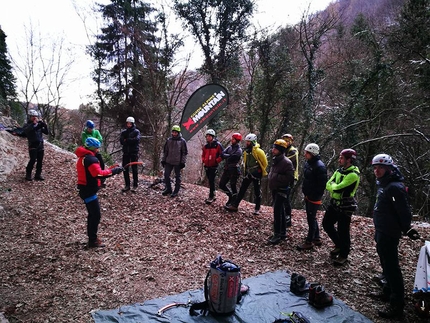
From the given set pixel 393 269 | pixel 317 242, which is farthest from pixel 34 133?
pixel 393 269

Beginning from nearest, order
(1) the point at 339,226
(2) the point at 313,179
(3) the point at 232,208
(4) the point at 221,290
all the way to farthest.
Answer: (4) the point at 221,290 → (1) the point at 339,226 → (2) the point at 313,179 → (3) the point at 232,208

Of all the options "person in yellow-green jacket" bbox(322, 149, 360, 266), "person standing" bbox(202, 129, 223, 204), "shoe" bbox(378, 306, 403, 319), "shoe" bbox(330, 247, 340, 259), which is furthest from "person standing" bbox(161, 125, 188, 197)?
"shoe" bbox(378, 306, 403, 319)

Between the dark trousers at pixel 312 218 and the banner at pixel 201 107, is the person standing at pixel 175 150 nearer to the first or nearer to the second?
the banner at pixel 201 107

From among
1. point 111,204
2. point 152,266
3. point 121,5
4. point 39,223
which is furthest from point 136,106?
point 152,266

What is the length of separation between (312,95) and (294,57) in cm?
273

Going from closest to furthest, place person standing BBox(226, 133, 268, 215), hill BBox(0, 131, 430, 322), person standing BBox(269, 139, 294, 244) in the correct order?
1. hill BBox(0, 131, 430, 322)
2. person standing BBox(269, 139, 294, 244)
3. person standing BBox(226, 133, 268, 215)

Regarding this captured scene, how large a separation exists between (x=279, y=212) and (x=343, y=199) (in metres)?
1.31

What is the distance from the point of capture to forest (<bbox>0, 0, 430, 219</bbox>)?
12594 mm

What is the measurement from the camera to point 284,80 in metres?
14.4

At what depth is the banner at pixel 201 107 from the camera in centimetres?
862

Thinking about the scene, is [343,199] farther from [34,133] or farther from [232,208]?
[34,133]

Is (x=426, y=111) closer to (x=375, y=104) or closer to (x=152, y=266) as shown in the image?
(x=375, y=104)

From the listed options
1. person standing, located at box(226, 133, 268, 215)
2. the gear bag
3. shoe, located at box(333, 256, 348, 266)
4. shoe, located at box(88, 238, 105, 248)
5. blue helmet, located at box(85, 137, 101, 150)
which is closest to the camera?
the gear bag

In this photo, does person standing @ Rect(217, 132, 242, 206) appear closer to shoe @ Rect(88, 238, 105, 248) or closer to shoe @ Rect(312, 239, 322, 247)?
shoe @ Rect(312, 239, 322, 247)
